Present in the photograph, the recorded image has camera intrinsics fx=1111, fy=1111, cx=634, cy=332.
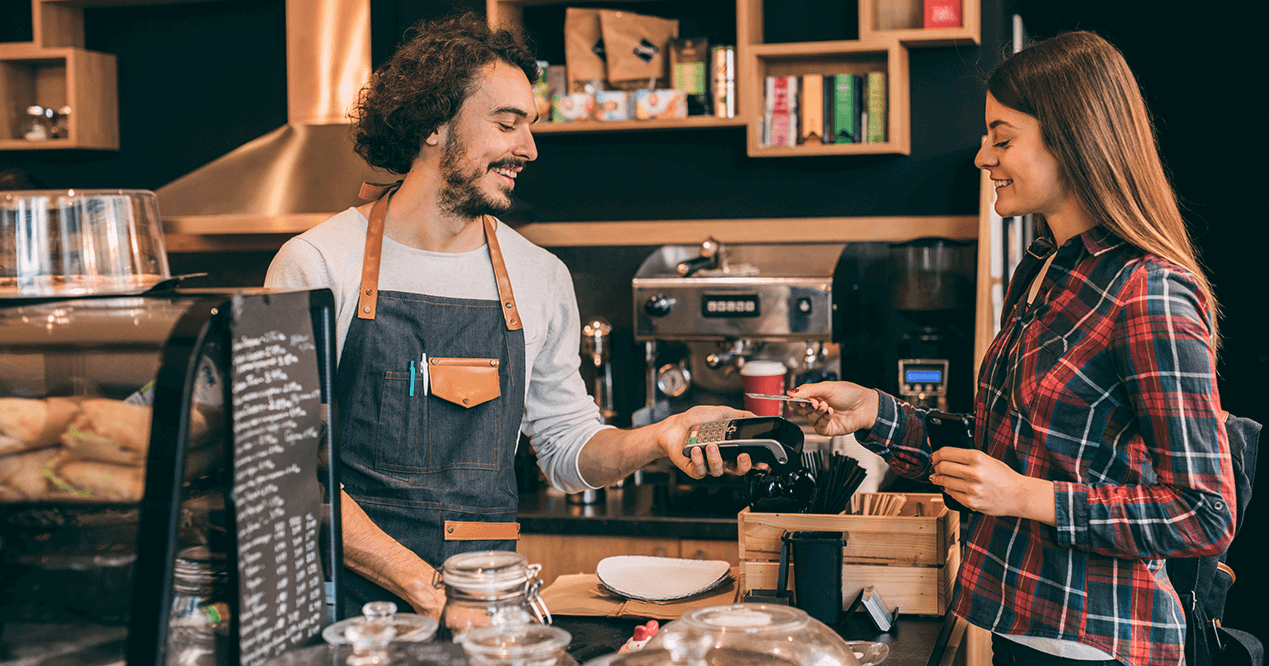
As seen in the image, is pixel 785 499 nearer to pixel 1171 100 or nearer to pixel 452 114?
pixel 452 114

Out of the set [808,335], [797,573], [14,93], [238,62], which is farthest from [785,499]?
[14,93]

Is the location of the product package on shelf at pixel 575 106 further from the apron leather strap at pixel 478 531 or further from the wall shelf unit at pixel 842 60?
the apron leather strap at pixel 478 531

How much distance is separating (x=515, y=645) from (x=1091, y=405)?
0.97 m

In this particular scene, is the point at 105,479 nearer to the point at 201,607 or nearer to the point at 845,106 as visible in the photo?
the point at 201,607

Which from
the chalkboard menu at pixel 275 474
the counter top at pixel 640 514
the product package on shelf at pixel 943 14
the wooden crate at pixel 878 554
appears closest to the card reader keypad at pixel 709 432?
the wooden crate at pixel 878 554

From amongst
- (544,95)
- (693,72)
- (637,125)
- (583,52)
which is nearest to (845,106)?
(693,72)

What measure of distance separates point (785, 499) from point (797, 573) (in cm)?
17

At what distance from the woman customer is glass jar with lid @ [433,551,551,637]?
0.80 metres

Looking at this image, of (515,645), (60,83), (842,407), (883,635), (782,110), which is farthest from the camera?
(60,83)

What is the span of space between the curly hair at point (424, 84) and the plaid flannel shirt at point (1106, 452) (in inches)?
41.3

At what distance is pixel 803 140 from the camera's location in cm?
348

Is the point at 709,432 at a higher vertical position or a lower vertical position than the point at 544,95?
lower

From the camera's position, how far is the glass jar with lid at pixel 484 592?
1041 millimetres

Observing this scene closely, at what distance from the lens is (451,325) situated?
1.97 meters
